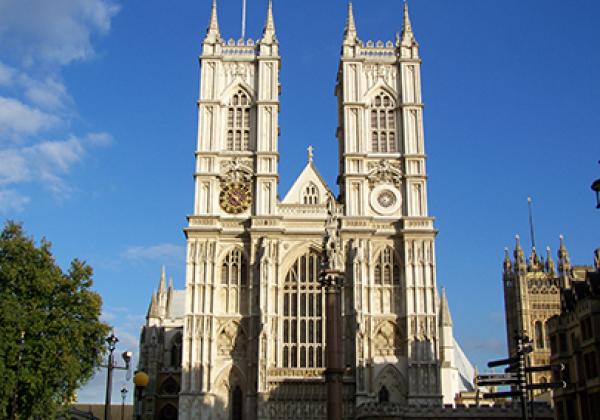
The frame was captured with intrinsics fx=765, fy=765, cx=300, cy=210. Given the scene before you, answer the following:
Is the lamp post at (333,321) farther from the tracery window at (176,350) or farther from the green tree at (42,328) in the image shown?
the tracery window at (176,350)

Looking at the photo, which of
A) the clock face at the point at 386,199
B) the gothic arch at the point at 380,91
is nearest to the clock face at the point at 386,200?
the clock face at the point at 386,199

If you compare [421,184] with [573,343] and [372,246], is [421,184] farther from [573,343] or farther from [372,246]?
[573,343]

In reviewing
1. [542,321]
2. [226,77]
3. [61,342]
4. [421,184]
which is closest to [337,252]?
[61,342]

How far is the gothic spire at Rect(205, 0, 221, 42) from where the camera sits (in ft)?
172

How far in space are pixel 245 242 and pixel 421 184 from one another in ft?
39.0

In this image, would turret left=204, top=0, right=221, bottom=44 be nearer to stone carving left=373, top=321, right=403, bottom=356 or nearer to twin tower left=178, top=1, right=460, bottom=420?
twin tower left=178, top=1, right=460, bottom=420

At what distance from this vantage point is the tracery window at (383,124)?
50.6m

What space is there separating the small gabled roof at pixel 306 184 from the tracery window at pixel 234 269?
4669 millimetres

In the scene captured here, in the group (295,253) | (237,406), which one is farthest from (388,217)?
(237,406)

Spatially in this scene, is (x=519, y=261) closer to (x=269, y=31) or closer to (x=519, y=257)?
(x=519, y=257)

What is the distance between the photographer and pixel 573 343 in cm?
3462

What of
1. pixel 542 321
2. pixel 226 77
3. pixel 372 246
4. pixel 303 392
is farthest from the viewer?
pixel 542 321

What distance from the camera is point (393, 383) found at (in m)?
45.3

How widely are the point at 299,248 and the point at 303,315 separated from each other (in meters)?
4.21
